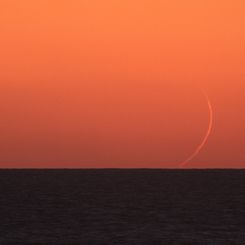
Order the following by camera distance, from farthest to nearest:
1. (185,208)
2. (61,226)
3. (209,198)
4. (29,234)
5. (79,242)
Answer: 1. (209,198)
2. (185,208)
3. (61,226)
4. (29,234)
5. (79,242)

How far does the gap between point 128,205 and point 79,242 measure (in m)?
46.7

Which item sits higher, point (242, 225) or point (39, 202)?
point (39, 202)

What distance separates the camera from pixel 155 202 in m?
125

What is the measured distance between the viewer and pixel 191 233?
77.6 m

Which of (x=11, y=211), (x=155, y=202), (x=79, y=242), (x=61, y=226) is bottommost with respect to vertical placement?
(x=79, y=242)

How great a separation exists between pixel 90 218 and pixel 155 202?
33544mm

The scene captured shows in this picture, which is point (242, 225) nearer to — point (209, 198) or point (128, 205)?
point (128, 205)

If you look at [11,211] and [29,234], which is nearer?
[29,234]

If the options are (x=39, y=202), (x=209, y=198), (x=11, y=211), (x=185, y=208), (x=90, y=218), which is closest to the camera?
(x=90, y=218)

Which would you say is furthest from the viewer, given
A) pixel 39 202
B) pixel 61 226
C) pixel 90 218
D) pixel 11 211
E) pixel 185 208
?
pixel 39 202

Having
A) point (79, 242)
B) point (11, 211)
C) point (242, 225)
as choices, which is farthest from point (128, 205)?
point (79, 242)

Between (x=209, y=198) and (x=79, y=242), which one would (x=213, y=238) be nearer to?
(x=79, y=242)

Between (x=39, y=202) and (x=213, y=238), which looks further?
(x=39, y=202)

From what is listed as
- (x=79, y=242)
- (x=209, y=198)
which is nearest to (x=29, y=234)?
(x=79, y=242)
